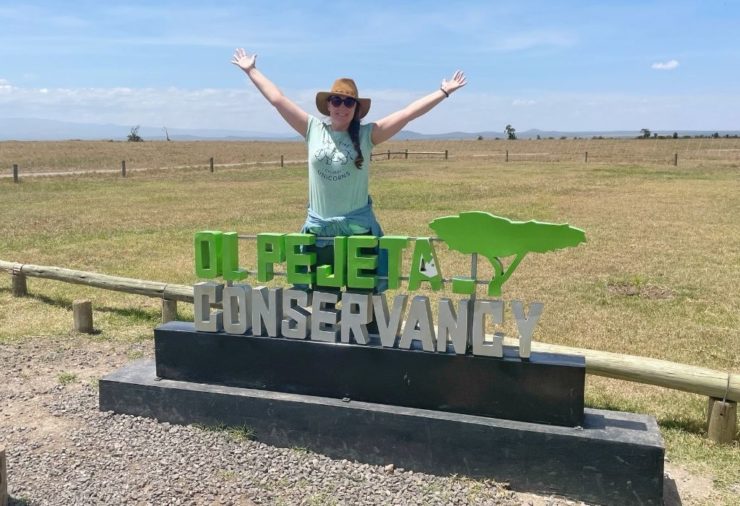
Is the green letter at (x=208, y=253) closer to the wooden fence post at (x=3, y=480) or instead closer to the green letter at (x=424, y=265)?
A: the green letter at (x=424, y=265)

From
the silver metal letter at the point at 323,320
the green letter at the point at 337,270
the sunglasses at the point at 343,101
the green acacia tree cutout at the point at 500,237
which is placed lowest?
the silver metal letter at the point at 323,320

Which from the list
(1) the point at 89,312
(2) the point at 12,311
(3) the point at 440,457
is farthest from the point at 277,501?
(2) the point at 12,311

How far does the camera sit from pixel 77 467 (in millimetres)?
4684

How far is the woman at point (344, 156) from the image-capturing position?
495 centimetres

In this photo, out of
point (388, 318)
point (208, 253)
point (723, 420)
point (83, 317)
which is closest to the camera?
point (388, 318)

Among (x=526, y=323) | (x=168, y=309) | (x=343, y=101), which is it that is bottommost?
(x=168, y=309)

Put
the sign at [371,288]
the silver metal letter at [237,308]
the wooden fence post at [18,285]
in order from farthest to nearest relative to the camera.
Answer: the wooden fence post at [18,285], the silver metal letter at [237,308], the sign at [371,288]

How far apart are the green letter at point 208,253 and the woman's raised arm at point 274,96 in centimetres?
106

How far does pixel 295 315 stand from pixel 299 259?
43 cm

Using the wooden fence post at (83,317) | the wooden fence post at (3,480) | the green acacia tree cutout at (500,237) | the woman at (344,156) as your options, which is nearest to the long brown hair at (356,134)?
the woman at (344,156)

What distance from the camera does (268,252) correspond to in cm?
516

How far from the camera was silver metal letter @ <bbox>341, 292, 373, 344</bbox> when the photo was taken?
4855 mm

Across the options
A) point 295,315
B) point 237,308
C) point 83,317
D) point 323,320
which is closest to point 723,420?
point 323,320

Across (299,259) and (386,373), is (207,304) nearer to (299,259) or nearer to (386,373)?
(299,259)
